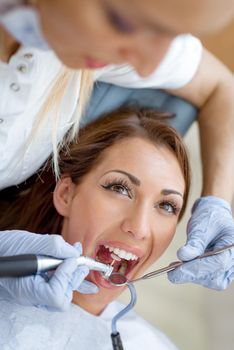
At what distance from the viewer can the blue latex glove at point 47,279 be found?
0.92 meters

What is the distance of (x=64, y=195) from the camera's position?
1.28 metres

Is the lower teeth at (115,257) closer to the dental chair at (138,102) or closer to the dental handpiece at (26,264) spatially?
the dental handpiece at (26,264)

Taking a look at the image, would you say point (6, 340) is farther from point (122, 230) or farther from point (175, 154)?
point (175, 154)

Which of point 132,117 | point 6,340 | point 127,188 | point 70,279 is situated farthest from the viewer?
point 132,117

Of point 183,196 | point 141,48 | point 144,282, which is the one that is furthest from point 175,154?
point 141,48

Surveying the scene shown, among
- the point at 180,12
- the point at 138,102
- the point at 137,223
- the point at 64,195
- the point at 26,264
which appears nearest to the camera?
the point at 180,12

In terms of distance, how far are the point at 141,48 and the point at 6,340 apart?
82 cm

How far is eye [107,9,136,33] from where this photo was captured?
0.42 m

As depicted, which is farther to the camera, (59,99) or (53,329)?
(53,329)

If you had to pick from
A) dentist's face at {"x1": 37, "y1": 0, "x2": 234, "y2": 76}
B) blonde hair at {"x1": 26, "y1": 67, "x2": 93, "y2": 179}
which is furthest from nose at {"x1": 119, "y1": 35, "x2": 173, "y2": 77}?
blonde hair at {"x1": 26, "y1": 67, "x2": 93, "y2": 179}

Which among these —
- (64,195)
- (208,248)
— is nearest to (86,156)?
(64,195)

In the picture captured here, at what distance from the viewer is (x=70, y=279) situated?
0.93 meters

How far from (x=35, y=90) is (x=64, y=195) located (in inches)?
12.4

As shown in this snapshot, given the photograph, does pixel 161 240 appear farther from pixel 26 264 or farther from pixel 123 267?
pixel 26 264
